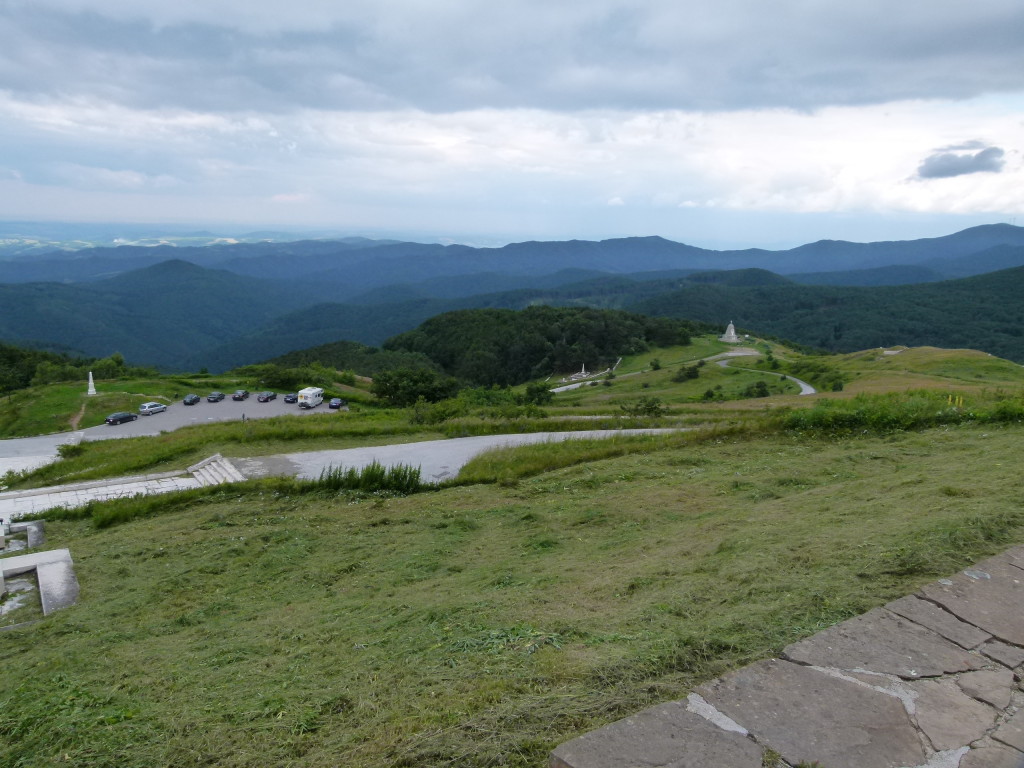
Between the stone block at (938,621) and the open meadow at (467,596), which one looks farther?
the stone block at (938,621)

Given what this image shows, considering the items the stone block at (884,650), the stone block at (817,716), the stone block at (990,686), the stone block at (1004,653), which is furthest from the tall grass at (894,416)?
the stone block at (817,716)

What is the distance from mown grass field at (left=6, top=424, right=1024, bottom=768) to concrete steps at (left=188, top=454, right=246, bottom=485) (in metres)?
4.12

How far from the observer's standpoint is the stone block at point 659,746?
2324 millimetres

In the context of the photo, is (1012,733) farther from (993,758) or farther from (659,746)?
(659,746)

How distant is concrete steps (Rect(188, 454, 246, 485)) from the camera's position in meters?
13.5

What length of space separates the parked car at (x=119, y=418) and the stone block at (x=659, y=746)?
127ft

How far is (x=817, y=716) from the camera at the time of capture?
2613 mm

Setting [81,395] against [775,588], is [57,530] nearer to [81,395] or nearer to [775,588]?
[775,588]

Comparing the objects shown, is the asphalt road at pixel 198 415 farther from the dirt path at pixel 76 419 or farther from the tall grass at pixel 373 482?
the tall grass at pixel 373 482

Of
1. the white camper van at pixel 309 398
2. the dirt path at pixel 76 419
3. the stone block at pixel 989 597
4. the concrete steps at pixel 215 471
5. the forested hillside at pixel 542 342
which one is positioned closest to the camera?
the stone block at pixel 989 597

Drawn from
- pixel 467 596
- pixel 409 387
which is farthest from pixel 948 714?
pixel 409 387

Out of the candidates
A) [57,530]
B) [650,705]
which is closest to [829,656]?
[650,705]

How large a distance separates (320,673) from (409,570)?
2.66 metres

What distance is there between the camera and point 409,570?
258 inches
